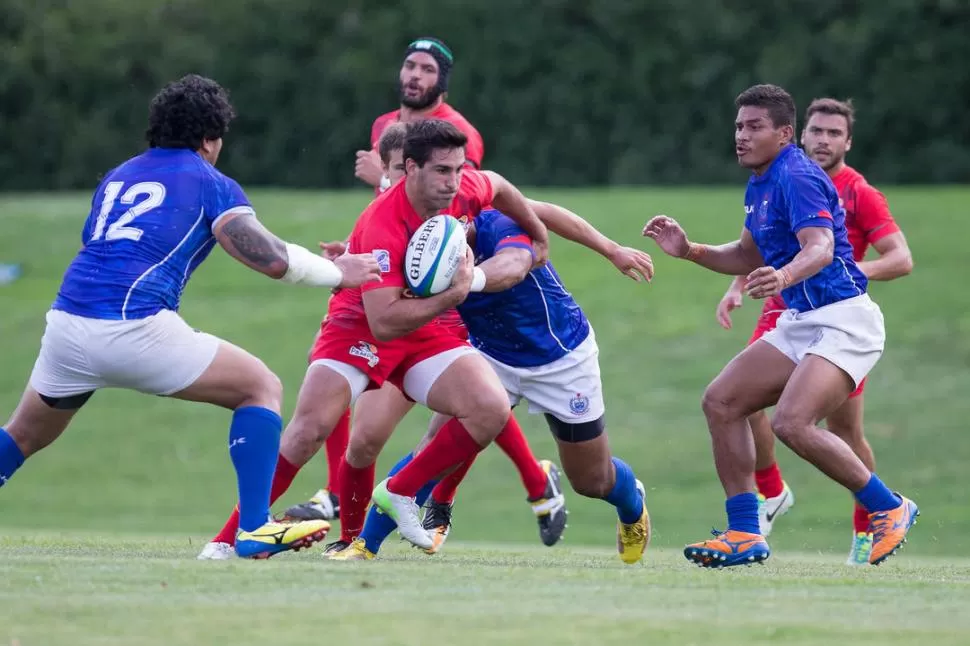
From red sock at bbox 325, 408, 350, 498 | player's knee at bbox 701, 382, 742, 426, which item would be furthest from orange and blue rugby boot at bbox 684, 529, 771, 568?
red sock at bbox 325, 408, 350, 498

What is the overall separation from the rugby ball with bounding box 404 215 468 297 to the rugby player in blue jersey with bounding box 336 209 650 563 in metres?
0.59

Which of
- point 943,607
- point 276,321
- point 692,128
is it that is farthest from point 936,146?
point 943,607

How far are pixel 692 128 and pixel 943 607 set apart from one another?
1057 inches

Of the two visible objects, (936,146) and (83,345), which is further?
(936,146)

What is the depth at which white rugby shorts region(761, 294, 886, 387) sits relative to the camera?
7391mm

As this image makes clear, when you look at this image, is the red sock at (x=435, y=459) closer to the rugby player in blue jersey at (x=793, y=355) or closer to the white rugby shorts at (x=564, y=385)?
the white rugby shorts at (x=564, y=385)

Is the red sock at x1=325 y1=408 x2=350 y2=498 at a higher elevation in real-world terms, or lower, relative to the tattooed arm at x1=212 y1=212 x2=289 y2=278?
lower

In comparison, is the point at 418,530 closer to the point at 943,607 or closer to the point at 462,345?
the point at 462,345

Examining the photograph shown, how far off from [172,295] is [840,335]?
2992 millimetres

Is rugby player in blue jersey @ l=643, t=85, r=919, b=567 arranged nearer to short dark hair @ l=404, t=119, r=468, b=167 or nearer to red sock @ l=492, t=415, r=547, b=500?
red sock @ l=492, t=415, r=547, b=500

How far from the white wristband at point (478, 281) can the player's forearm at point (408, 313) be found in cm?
18

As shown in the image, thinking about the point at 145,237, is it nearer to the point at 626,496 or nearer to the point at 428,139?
the point at 428,139

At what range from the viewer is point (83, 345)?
6387 mm

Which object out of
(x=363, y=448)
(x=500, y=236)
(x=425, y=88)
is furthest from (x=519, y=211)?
(x=425, y=88)
